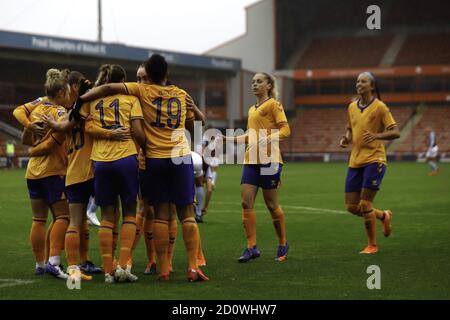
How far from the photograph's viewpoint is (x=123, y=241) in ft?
24.8

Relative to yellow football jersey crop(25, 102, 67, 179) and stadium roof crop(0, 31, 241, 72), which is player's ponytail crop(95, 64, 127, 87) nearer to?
yellow football jersey crop(25, 102, 67, 179)

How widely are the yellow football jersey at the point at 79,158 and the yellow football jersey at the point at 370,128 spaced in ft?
12.3

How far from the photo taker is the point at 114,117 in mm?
7445

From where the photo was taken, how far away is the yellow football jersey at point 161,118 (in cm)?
760

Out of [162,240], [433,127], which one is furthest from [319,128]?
[162,240]

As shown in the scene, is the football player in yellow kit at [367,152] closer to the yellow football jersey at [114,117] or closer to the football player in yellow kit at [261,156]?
the football player in yellow kit at [261,156]

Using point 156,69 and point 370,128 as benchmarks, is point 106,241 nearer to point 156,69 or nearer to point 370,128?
point 156,69

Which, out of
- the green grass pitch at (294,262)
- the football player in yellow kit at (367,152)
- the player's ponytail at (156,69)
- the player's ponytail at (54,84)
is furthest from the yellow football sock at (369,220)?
the player's ponytail at (54,84)

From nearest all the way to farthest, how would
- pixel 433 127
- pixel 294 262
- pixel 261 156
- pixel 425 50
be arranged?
pixel 294 262
pixel 261 156
pixel 433 127
pixel 425 50

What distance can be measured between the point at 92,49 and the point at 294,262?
36.1 meters

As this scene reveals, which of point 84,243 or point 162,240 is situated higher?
point 162,240

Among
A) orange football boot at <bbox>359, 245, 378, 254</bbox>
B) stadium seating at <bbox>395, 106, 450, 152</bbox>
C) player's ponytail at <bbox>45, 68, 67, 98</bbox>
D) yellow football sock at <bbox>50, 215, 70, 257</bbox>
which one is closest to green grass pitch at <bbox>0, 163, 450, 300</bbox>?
orange football boot at <bbox>359, 245, 378, 254</bbox>
